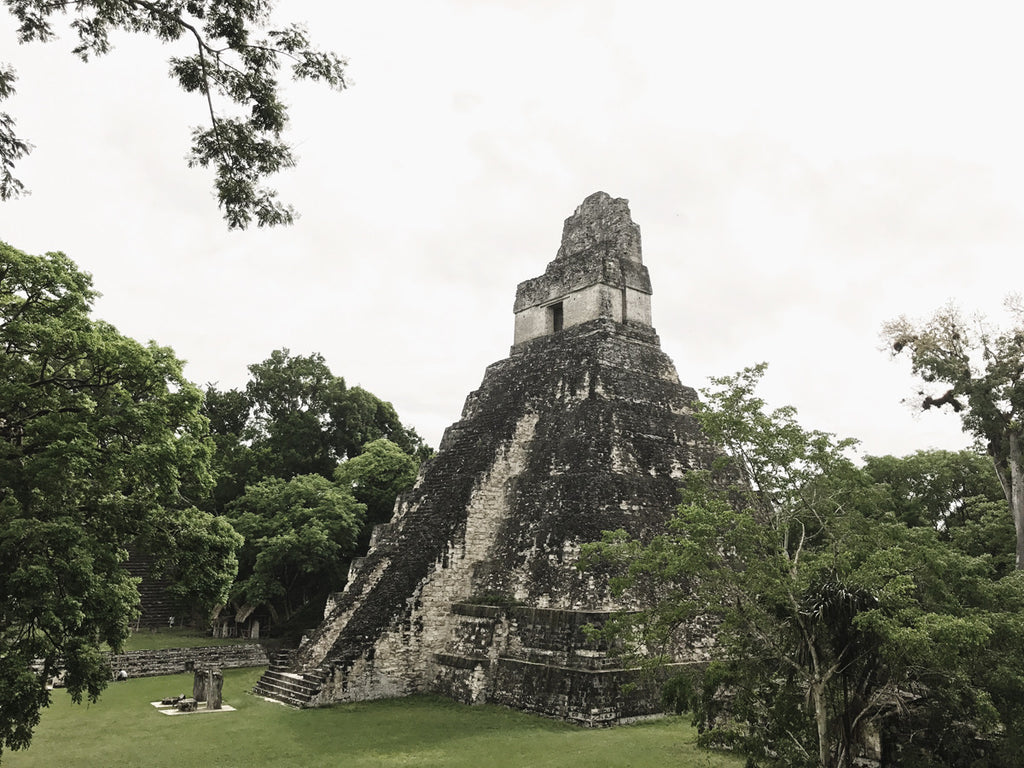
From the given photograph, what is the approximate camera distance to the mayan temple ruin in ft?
39.7

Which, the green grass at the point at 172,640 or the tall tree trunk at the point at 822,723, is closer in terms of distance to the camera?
the tall tree trunk at the point at 822,723

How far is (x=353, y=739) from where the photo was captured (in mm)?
10234

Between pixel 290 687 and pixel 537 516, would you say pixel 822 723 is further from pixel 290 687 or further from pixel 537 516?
pixel 290 687

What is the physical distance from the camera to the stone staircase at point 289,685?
1269 centimetres

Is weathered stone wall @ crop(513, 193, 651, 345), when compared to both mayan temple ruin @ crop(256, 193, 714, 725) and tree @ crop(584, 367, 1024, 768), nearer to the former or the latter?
mayan temple ruin @ crop(256, 193, 714, 725)

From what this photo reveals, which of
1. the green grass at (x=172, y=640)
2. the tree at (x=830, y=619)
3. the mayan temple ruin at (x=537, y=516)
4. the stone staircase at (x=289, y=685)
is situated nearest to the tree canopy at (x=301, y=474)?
the green grass at (x=172, y=640)

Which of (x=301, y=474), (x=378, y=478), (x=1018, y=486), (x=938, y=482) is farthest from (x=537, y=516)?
(x=301, y=474)

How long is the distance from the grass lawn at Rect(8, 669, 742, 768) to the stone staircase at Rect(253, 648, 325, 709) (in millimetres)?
449

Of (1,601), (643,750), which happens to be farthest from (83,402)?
(643,750)

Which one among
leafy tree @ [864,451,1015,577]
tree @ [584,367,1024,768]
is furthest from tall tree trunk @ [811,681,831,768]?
leafy tree @ [864,451,1015,577]

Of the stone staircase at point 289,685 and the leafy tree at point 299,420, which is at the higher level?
the leafy tree at point 299,420

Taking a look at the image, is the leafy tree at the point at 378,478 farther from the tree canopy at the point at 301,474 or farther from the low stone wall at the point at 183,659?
the low stone wall at the point at 183,659

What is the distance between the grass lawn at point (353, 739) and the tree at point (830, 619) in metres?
2.05

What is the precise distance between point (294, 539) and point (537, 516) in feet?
30.3
